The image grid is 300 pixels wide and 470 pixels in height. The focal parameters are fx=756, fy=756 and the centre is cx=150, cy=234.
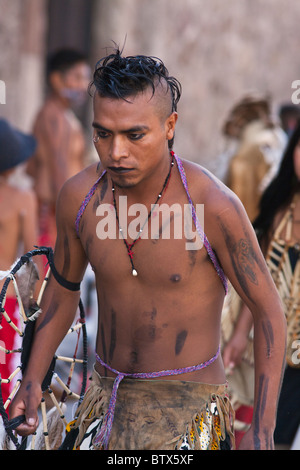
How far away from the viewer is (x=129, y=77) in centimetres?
237

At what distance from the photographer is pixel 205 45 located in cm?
1111

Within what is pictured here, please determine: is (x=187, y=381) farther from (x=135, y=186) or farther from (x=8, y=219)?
(x=8, y=219)

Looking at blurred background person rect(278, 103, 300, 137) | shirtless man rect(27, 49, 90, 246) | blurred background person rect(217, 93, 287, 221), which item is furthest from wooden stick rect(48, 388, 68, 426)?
blurred background person rect(278, 103, 300, 137)

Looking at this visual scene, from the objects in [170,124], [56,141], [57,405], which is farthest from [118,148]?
Answer: [56,141]

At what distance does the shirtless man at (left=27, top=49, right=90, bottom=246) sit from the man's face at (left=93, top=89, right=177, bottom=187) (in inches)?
193

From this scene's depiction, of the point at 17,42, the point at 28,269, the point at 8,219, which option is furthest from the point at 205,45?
the point at 28,269

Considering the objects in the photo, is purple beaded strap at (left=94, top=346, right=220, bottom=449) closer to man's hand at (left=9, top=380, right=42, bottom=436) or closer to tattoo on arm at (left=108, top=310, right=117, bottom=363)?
tattoo on arm at (left=108, top=310, right=117, bottom=363)

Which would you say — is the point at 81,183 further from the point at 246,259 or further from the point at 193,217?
the point at 246,259

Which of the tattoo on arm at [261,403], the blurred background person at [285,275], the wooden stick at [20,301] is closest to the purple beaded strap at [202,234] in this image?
the tattoo on arm at [261,403]

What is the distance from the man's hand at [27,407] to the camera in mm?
2662

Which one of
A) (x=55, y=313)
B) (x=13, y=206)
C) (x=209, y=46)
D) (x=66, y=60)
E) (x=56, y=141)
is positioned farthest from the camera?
(x=209, y=46)

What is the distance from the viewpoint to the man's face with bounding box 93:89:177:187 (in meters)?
2.34

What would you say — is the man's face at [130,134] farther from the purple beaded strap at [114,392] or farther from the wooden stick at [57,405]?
the wooden stick at [57,405]

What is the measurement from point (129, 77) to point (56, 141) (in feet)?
17.0
